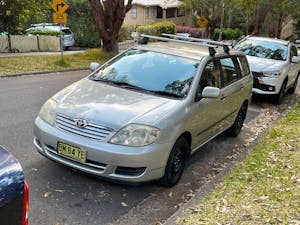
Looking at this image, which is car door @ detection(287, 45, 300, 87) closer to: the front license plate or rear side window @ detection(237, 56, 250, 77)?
rear side window @ detection(237, 56, 250, 77)

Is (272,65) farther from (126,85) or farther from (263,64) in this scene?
(126,85)

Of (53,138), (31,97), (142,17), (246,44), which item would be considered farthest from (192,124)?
(142,17)

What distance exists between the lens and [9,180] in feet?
7.18

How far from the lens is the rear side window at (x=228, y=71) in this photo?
6.21m

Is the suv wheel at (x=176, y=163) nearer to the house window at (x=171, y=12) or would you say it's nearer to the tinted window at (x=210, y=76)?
Answer: the tinted window at (x=210, y=76)

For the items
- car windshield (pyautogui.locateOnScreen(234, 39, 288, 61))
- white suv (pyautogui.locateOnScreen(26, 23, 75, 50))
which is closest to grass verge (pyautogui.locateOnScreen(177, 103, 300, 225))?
car windshield (pyautogui.locateOnScreen(234, 39, 288, 61))

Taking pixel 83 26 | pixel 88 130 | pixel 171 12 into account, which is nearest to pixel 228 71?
pixel 88 130

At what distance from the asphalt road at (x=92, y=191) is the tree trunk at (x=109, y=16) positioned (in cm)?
1062

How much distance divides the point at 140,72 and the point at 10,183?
3535 millimetres

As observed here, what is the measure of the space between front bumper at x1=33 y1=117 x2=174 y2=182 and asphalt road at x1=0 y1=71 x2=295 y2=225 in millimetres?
315

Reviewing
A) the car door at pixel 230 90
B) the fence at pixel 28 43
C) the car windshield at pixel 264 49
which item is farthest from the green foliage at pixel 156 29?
the car door at pixel 230 90

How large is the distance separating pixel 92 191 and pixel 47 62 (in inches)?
440

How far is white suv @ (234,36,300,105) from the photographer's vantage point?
1038cm

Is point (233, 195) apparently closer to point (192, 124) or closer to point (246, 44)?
point (192, 124)
